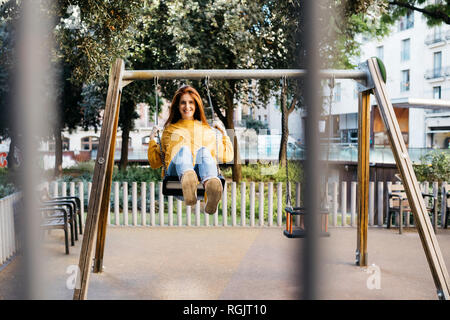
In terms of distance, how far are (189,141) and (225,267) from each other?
132 centimetres

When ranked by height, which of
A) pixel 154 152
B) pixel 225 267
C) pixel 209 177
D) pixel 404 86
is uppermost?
pixel 404 86

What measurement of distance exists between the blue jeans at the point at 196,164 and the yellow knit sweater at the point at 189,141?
105 mm

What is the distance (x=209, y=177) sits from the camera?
3471mm

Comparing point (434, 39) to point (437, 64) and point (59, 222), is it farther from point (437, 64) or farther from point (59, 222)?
point (59, 222)

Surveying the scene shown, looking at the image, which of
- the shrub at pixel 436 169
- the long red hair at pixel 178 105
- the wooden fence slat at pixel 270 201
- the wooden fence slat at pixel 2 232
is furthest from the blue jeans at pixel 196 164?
the shrub at pixel 436 169

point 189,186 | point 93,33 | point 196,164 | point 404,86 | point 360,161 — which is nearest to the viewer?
point 189,186

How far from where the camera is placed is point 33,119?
0.72m

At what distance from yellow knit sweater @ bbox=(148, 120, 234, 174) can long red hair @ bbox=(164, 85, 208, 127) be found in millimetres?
74

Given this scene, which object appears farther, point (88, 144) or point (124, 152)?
point (88, 144)

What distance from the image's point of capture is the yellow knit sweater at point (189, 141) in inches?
148

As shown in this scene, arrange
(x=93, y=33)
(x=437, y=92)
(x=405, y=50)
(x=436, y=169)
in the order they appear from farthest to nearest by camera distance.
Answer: (x=405, y=50) < (x=437, y=92) < (x=436, y=169) < (x=93, y=33)

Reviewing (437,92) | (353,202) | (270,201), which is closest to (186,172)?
(270,201)

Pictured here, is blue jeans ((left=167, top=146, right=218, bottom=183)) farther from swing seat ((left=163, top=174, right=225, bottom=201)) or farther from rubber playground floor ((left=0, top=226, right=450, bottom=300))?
rubber playground floor ((left=0, top=226, right=450, bottom=300))
